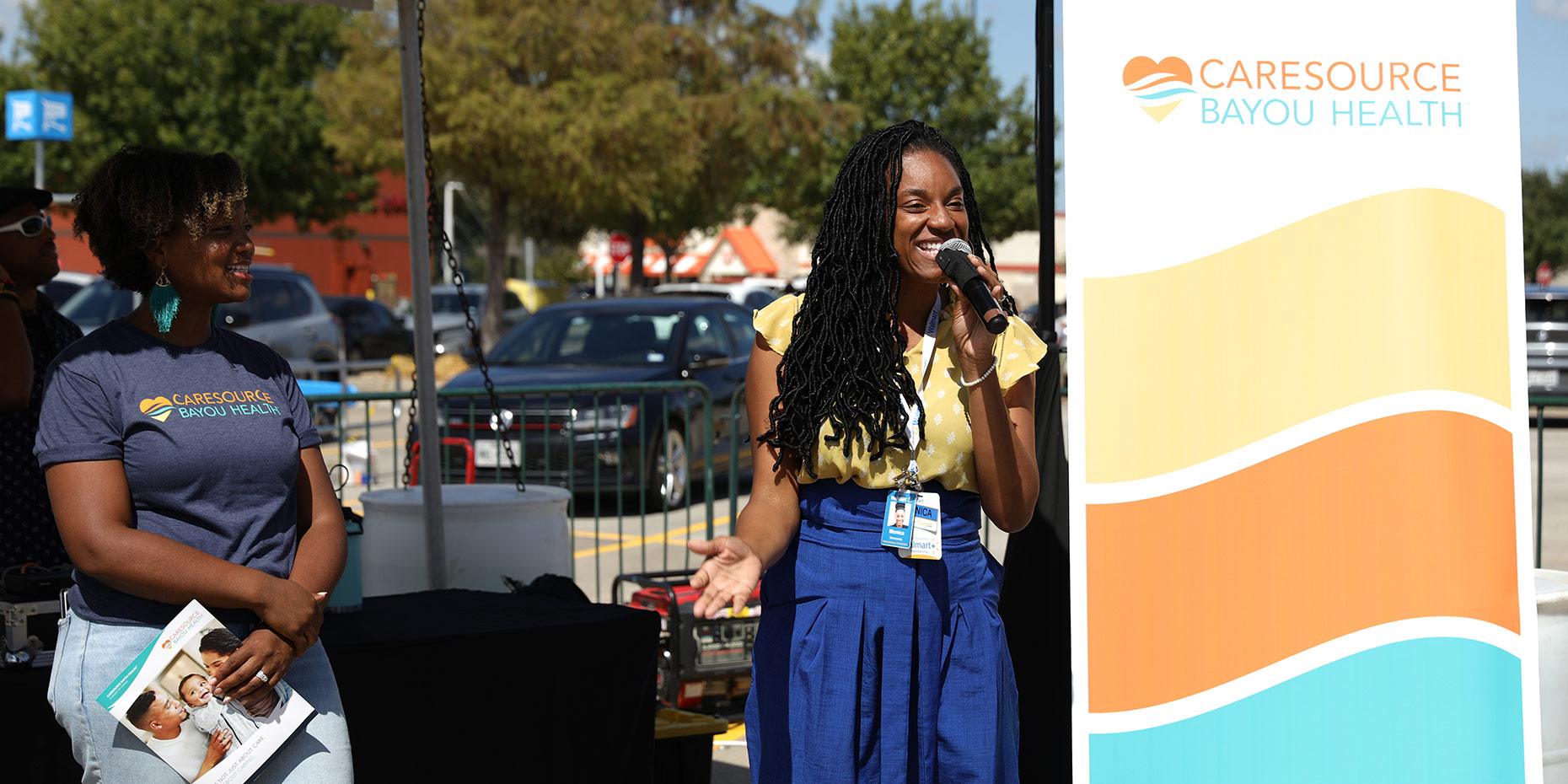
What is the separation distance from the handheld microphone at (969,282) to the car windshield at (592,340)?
7.41 metres

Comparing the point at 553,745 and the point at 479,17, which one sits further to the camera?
the point at 479,17

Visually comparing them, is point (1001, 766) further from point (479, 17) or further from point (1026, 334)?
point (479, 17)

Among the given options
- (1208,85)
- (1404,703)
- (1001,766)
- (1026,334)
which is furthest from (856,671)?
(1208,85)

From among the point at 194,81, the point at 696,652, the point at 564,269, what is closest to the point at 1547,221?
the point at 564,269

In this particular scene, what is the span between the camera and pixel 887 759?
7.52ft

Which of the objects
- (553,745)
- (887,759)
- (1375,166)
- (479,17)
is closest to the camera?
(887,759)

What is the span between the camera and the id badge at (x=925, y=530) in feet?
7.51

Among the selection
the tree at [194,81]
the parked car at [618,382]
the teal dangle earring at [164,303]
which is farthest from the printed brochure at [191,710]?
the tree at [194,81]

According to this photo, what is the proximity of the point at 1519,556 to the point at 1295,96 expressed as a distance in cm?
96

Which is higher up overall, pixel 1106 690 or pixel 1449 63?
pixel 1449 63

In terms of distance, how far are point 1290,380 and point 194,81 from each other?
33.6 metres

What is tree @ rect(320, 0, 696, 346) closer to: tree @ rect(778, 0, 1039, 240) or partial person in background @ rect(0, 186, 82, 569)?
tree @ rect(778, 0, 1039, 240)

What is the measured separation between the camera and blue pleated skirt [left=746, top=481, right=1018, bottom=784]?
2.30 meters

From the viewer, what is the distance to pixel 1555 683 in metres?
3.31
